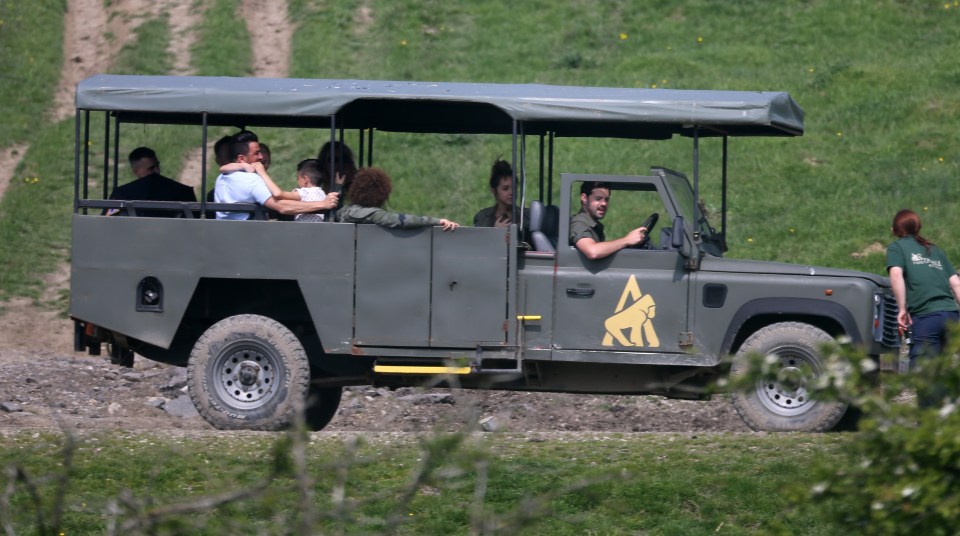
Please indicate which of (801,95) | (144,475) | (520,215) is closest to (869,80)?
(801,95)

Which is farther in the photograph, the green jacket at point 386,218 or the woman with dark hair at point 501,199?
the woman with dark hair at point 501,199

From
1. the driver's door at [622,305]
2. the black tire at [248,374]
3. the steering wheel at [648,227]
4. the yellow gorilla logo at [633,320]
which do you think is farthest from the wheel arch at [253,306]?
the steering wheel at [648,227]

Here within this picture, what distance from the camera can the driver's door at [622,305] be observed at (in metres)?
9.78

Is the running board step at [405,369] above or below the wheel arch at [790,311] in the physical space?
below

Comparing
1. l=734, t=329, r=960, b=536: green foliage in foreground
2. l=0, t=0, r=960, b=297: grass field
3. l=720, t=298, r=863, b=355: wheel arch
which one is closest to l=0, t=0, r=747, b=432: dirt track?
Result: l=720, t=298, r=863, b=355: wheel arch

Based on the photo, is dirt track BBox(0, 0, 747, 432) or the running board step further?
dirt track BBox(0, 0, 747, 432)

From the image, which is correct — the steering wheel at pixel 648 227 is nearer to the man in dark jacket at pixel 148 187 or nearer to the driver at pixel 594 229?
the driver at pixel 594 229

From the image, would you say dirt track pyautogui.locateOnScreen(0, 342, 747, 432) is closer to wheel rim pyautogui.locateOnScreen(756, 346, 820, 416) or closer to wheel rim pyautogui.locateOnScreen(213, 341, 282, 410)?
wheel rim pyautogui.locateOnScreen(756, 346, 820, 416)

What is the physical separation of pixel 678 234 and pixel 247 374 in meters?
3.11

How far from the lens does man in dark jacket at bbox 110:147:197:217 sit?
10656 millimetres

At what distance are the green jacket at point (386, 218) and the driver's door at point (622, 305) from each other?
0.97 meters

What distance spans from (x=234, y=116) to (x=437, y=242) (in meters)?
2.07

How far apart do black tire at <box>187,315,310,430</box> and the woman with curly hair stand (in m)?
0.95

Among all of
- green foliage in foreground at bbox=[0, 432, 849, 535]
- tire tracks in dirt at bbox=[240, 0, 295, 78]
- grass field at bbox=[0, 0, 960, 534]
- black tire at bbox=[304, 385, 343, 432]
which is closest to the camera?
green foliage in foreground at bbox=[0, 432, 849, 535]
